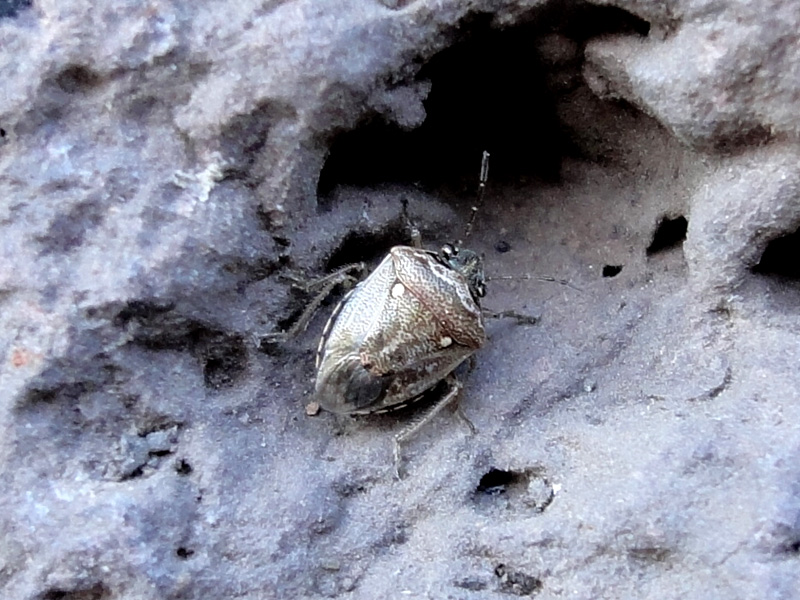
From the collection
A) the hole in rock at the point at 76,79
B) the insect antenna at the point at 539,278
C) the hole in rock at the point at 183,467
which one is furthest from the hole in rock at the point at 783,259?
the hole in rock at the point at 76,79

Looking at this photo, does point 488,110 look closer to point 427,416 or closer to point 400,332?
point 400,332

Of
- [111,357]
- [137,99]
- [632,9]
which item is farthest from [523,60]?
[111,357]

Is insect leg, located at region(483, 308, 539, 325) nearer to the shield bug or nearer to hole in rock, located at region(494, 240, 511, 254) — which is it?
the shield bug

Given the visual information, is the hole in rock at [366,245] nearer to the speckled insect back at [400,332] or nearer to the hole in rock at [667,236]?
the speckled insect back at [400,332]

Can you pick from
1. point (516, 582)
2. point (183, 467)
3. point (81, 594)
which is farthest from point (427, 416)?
point (81, 594)

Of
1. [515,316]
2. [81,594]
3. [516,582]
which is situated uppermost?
[515,316]

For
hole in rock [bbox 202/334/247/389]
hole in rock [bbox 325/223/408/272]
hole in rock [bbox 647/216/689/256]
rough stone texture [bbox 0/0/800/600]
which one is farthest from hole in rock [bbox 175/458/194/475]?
hole in rock [bbox 647/216/689/256]
